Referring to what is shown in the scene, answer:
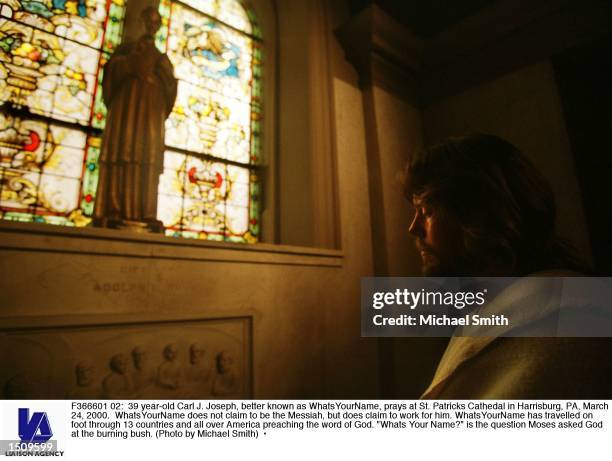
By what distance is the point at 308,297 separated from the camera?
2.63 m

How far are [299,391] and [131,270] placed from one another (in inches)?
56.4

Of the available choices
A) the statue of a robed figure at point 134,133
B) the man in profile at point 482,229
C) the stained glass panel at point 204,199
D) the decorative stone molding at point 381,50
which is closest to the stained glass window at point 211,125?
the stained glass panel at point 204,199

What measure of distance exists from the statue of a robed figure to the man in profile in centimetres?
187

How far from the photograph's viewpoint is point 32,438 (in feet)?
4.03

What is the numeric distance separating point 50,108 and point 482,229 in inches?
113

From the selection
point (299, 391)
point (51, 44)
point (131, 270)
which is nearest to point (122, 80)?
point (51, 44)

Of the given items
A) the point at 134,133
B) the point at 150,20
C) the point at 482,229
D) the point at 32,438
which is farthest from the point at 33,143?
the point at 482,229

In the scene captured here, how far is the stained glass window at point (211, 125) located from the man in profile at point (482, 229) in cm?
231

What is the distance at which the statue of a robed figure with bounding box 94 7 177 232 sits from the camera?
218cm

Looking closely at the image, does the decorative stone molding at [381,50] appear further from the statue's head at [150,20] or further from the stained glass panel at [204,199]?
the statue's head at [150,20]

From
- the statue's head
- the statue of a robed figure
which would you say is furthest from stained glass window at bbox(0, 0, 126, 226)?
the statue's head

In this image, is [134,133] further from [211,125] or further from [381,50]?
[381,50]

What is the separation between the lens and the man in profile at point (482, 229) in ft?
2.24

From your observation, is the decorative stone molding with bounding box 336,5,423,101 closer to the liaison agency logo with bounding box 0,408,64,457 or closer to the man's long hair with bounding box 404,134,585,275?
the man's long hair with bounding box 404,134,585,275
